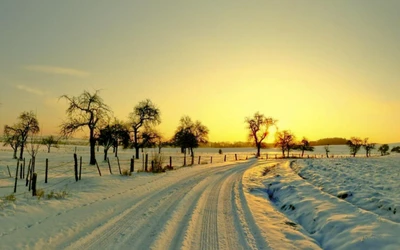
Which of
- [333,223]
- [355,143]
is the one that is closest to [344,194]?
[333,223]

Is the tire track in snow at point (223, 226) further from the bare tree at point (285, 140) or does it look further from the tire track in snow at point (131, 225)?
the bare tree at point (285, 140)

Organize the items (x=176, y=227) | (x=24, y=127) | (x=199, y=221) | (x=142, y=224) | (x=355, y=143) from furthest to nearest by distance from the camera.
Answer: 1. (x=355, y=143)
2. (x=24, y=127)
3. (x=199, y=221)
4. (x=142, y=224)
5. (x=176, y=227)

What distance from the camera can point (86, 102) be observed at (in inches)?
1494

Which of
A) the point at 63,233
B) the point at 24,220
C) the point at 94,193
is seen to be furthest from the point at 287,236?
the point at 94,193

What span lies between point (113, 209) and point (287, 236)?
20.6ft

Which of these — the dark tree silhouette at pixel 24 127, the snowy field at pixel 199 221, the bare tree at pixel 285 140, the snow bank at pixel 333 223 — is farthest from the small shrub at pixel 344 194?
the bare tree at pixel 285 140

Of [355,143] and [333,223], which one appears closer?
[333,223]

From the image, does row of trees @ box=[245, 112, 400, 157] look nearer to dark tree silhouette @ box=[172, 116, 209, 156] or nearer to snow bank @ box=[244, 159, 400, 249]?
dark tree silhouette @ box=[172, 116, 209, 156]

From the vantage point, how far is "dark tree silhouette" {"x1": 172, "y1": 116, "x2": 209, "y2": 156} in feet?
239

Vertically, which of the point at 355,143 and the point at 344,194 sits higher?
the point at 355,143

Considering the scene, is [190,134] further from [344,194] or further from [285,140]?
[344,194]

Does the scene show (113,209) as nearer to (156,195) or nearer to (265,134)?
Answer: (156,195)

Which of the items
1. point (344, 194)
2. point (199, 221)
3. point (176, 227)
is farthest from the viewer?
point (344, 194)

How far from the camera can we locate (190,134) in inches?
2894
